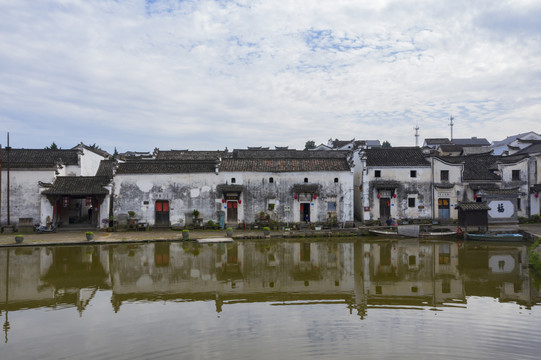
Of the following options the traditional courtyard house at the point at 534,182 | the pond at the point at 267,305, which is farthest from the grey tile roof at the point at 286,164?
the traditional courtyard house at the point at 534,182

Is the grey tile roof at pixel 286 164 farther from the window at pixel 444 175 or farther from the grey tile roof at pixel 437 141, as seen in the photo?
the grey tile roof at pixel 437 141

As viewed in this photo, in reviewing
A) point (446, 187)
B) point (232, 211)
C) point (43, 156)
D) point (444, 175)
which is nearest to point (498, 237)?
point (446, 187)

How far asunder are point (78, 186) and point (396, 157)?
2526cm

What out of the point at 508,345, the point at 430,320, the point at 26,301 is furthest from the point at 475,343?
the point at 26,301

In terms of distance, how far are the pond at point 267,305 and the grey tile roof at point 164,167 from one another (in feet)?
32.5

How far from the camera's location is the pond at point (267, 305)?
30.5 feet

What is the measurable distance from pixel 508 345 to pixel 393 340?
8.64ft

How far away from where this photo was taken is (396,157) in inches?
1282

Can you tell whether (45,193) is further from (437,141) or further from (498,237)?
(437,141)

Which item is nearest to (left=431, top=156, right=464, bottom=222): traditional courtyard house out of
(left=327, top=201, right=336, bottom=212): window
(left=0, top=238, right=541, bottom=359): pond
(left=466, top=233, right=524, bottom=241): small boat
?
(left=466, top=233, right=524, bottom=241): small boat

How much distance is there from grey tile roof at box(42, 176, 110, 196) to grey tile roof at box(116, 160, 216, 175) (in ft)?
5.67

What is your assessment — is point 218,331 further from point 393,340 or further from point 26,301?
point 26,301

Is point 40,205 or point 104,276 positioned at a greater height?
point 40,205

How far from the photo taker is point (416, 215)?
31484 mm
